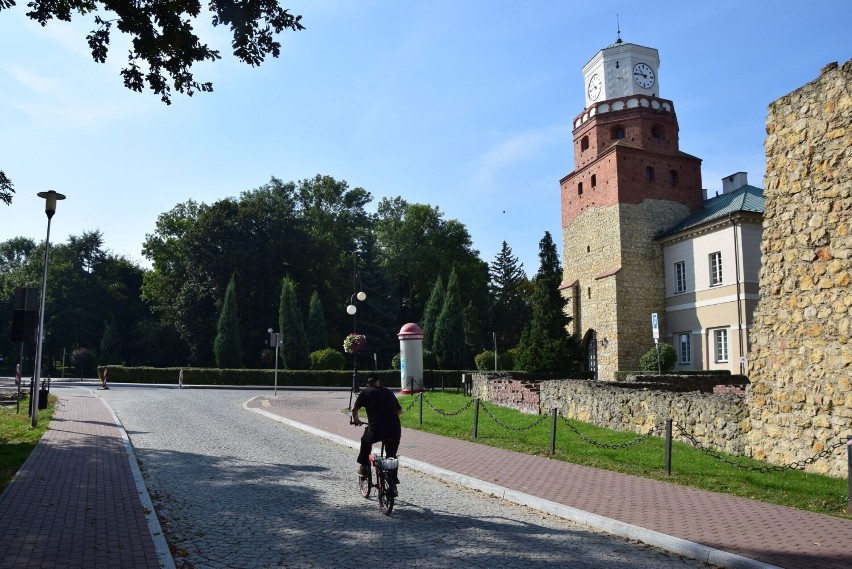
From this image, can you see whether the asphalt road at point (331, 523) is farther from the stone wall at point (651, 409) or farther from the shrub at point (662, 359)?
the shrub at point (662, 359)

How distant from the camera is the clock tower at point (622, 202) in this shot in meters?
37.5

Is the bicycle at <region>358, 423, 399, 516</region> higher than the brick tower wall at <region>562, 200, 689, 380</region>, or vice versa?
the brick tower wall at <region>562, 200, 689, 380</region>

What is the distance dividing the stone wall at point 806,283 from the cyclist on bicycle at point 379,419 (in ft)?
23.8

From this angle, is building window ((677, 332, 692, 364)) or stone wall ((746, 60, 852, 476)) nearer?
stone wall ((746, 60, 852, 476))

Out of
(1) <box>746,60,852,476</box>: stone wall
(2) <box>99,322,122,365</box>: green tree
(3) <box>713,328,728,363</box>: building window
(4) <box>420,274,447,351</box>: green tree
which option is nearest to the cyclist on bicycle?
Answer: (1) <box>746,60,852,476</box>: stone wall

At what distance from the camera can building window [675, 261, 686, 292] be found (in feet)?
121

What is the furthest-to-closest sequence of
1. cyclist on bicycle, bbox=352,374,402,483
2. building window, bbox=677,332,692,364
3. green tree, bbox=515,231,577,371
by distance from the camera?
building window, bbox=677,332,692,364 → green tree, bbox=515,231,577,371 → cyclist on bicycle, bbox=352,374,402,483

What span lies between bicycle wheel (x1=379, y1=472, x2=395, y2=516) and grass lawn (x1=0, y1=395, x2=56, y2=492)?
5.15 metres

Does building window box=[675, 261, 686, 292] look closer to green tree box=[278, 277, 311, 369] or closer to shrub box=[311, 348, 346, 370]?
shrub box=[311, 348, 346, 370]

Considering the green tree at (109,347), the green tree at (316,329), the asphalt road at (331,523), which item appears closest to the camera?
the asphalt road at (331,523)

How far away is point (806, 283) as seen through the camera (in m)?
11.2

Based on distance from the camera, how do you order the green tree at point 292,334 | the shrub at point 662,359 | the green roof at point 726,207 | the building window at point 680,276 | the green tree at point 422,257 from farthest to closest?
the green tree at point 422,257, the green tree at point 292,334, the building window at point 680,276, the shrub at point 662,359, the green roof at point 726,207

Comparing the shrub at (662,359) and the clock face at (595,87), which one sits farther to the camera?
the clock face at (595,87)

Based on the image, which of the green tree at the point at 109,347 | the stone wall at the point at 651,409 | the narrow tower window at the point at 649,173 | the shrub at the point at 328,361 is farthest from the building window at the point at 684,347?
the green tree at the point at 109,347
